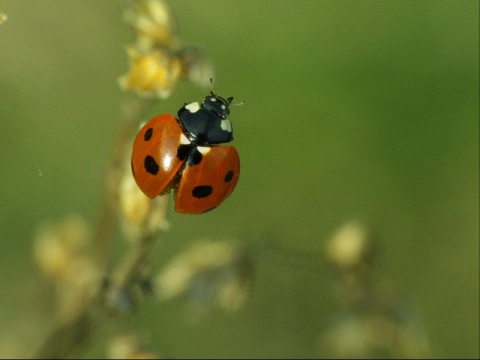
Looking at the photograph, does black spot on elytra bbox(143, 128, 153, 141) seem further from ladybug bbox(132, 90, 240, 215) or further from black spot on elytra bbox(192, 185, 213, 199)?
black spot on elytra bbox(192, 185, 213, 199)

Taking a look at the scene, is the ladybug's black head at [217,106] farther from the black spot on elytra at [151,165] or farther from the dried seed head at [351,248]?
the dried seed head at [351,248]

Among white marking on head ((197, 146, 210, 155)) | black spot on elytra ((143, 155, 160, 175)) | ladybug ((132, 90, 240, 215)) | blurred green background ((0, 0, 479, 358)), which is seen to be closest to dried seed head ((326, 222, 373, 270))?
ladybug ((132, 90, 240, 215))

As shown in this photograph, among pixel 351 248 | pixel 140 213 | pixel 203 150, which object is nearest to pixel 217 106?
pixel 203 150

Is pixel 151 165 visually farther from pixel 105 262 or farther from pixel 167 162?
pixel 105 262

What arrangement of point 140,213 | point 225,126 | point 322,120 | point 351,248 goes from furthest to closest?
point 322,120 → point 351,248 → point 225,126 → point 140,213

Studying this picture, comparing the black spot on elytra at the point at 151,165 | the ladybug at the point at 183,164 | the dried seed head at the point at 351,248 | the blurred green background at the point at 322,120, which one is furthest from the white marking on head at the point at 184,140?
the blurred green background at the point at 322,120

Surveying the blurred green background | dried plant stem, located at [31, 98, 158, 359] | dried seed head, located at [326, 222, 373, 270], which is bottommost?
dried plant stem, located at [31, 98, 158, 359]

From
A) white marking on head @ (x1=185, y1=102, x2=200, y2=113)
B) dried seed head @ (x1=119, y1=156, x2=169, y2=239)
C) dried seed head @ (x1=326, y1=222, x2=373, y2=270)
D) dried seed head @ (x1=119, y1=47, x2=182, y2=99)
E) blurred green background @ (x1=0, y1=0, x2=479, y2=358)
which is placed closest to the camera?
dried seed head @ (x1=119, y1=156, x2=169, y2=239)
